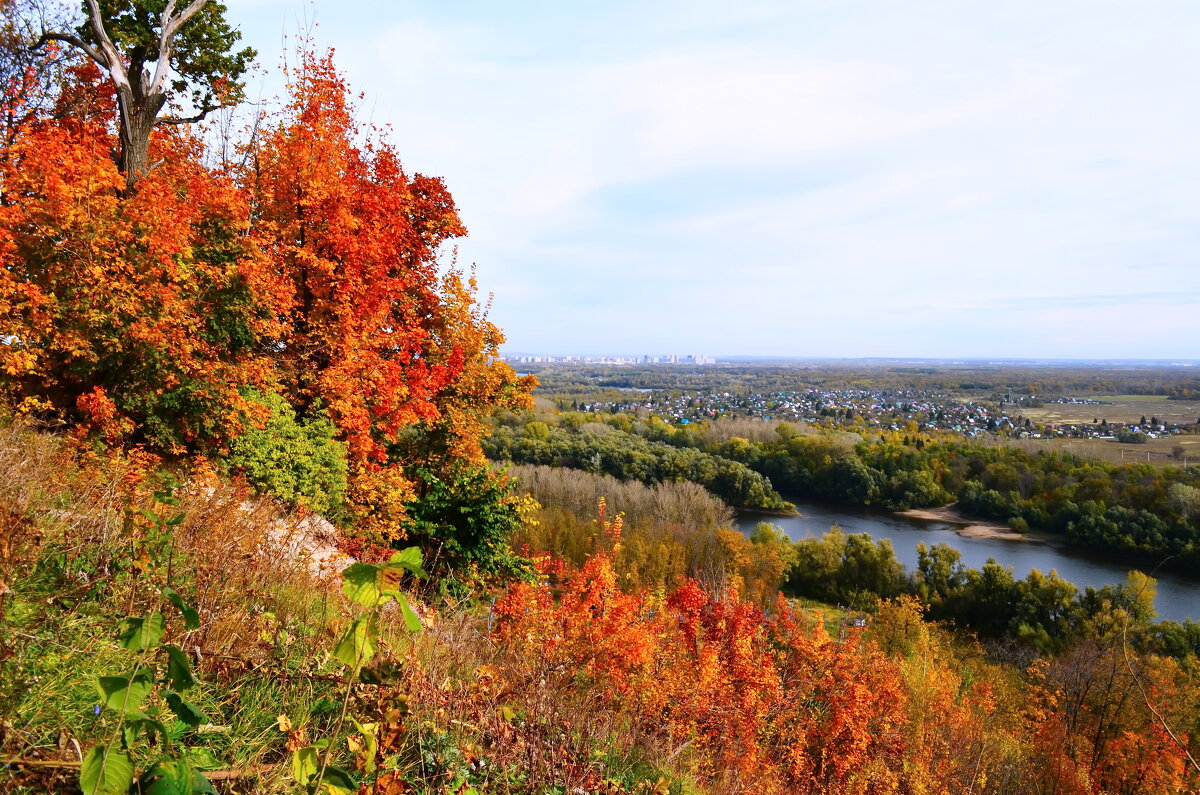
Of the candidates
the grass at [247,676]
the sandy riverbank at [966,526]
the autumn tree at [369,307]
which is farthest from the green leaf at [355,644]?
the sandy riverbank at [966,526]

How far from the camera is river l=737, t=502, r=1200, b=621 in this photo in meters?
39.9

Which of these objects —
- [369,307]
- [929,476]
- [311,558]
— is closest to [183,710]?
[311,558]

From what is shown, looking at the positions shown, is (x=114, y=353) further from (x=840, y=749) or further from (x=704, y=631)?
(x=840, y=749)

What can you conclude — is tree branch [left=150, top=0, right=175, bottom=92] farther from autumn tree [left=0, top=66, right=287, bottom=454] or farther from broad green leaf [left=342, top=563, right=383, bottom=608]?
broad green leaf [left=342, top=563, right=383, bottom=608]

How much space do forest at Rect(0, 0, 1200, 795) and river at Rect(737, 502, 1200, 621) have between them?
604 inches

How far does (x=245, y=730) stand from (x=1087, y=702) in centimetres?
2633

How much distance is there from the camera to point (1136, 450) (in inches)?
3039

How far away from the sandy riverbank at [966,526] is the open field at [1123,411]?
65774 millimetres

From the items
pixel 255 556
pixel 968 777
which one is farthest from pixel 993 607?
pixel 255 556

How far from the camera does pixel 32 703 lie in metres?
2.13

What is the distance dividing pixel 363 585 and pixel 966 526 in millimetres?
65381

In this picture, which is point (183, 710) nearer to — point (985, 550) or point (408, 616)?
point (408, 616)

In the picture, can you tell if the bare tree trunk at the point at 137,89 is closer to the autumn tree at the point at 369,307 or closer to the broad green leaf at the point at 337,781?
the autumn tree at the point at 369,307

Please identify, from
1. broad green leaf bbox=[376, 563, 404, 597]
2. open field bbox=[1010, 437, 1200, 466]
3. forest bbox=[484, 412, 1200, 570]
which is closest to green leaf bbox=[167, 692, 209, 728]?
broad green leaf bbox=[376, 563, 404, 597]
